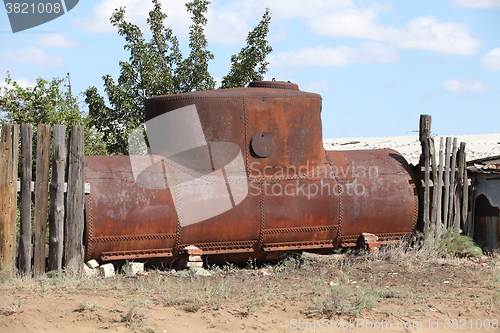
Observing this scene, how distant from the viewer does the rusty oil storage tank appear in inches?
356

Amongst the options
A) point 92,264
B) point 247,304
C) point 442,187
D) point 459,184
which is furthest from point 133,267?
point 459,184

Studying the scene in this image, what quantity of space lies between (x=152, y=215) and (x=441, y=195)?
18.5 ft

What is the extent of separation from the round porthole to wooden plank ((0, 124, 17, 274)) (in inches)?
146

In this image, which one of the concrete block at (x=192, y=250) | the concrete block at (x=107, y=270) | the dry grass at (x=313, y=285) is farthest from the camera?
the concrete block at (x=192, y=250)

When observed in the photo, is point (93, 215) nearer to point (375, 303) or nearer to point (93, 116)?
point (375, 303)

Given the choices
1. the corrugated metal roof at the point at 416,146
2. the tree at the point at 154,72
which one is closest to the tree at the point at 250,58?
the tree at the point at 154,72

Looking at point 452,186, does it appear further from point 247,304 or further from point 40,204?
point 40,204

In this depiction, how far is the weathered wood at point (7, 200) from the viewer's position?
27.9ft

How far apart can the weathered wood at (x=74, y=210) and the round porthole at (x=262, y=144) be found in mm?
2783

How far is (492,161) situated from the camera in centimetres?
1177

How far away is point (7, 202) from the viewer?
8523mm

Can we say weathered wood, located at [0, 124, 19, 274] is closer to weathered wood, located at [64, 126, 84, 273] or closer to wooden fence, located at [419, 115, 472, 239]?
weathered wood, located at [64, 126, 84, 273]

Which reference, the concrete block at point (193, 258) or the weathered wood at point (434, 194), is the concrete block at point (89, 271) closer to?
the concrete block at point (193, 258)

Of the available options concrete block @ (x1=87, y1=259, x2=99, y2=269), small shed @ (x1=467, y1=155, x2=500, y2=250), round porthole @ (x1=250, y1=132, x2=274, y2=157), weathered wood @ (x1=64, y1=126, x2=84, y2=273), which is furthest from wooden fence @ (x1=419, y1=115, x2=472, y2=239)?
weathered wood @ (x1=64, y1=126, x2=84, y2=273)
